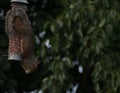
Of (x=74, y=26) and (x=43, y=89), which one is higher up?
(x=74, y=26)

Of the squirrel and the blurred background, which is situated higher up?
the squirrel

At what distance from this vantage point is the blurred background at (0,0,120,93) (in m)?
4.13

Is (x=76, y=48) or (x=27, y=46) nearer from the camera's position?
(x=27, y=46)

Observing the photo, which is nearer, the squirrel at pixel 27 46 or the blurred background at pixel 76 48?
the squirrel at pixel 27 46

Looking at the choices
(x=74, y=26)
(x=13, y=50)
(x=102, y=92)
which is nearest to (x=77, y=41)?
(x=74, y=26)

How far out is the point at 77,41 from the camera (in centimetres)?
443

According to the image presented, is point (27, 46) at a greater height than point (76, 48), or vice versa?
point (27, 46)

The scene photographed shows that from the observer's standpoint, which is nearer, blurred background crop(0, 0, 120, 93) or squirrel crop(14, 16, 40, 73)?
squirrel crop(14, 16, 40, 73)

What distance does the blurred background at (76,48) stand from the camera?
4.13 m

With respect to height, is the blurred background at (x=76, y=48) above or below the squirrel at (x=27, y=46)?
below

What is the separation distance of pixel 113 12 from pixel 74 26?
356mm

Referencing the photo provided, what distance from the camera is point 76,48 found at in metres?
4.49

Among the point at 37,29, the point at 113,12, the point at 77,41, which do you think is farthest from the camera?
the point at 37,29

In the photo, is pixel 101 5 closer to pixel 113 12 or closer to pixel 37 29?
pixel 113 12
